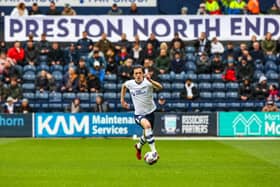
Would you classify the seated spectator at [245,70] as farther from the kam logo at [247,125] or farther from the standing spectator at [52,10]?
the standing spectator at [52,10]

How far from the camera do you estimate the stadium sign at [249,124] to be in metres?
29.8

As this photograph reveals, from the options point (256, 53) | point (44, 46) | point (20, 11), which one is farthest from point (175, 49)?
point (20, 11)

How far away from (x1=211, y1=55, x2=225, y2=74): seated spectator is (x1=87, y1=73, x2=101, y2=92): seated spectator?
185 inches

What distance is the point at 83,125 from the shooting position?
98.0 ft

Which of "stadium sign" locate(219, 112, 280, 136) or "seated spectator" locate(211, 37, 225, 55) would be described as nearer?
"stadium sign" locate(219, 112, 280, 136)

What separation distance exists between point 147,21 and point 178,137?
659cm

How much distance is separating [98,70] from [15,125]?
404 cm

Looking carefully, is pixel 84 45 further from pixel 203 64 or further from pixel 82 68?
pixel 203 64

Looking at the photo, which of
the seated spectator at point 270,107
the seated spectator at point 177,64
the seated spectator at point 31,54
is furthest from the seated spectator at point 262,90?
the seated spectator at point 31,54

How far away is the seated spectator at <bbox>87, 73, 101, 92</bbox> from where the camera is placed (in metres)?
31.1

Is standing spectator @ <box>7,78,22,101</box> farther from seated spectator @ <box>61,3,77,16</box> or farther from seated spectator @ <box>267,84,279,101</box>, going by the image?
seated spectator @ <box>267,84,279,101</box>

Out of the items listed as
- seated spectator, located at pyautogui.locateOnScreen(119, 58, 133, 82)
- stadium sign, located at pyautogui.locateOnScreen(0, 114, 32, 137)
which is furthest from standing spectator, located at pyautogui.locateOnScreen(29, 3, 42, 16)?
stadium sign, located at pyautogui.locateOnScreen(0, 114, 32, 137)

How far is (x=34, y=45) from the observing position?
107 feet

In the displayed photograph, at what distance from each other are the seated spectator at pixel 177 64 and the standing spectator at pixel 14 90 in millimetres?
6038
